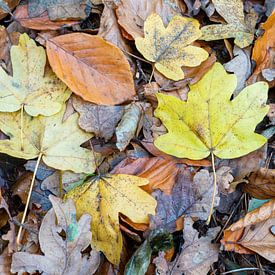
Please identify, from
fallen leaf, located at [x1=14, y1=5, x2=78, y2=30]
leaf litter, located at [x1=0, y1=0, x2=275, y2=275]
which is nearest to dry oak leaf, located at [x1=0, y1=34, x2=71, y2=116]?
leaf litter, located at [x1=0, y1=0, x2=275, y2=275]

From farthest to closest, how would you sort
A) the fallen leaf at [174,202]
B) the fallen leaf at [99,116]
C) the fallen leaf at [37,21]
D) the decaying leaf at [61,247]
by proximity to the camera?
the fallen leaf at [37,21] → the fallen leaf at [99,116] → the fallen leaf at [174,202] → the decaying leaf at [61,247]

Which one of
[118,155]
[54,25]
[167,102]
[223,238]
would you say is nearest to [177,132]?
[167,102]

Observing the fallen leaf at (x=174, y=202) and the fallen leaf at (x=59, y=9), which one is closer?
the fallen leaf at (x=174, y=202)

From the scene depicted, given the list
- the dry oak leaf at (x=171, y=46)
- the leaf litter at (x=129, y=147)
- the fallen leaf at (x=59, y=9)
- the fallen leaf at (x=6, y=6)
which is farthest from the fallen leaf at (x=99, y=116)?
the fallen leaf at (x=6, y=6)

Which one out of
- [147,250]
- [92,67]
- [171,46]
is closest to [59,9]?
[92,67]

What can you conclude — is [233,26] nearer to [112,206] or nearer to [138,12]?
[138,12]

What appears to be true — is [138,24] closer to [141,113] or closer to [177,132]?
[141,113]

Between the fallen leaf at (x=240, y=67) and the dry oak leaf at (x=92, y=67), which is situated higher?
the dry oak leaf at (x=92, y=67)

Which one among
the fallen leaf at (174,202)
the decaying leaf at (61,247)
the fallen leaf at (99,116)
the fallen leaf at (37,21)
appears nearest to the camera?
the decaying leaf at (61,247)

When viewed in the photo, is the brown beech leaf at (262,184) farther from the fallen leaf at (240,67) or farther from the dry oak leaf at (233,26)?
the dry oak leaf at (233,26)
